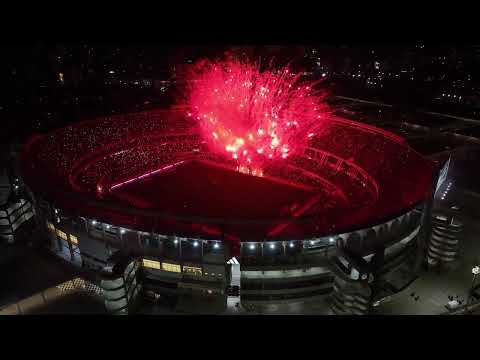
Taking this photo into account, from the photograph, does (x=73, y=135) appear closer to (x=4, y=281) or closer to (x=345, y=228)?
(x=4, y=281)

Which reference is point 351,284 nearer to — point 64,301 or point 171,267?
point 171,267

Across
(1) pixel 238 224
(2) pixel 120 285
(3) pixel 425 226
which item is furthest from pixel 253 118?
(2) pixel 120 285

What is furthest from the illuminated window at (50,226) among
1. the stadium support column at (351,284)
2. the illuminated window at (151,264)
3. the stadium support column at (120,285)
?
the stadium support column at (351,284)

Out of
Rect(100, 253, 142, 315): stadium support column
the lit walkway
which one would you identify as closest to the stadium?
Rect(100, 253, 142, 315): stadium support column

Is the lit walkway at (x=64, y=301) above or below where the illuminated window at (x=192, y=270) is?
below

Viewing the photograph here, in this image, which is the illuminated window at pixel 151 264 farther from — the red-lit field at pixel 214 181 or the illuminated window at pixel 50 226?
the illuminated window at pixel 50 226

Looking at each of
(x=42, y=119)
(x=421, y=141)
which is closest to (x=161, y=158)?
(x=42, y=119)

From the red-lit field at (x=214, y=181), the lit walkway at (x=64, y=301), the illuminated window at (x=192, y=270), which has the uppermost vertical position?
the red-lit field at (x=214, y=181)
